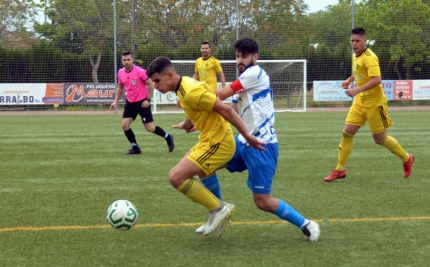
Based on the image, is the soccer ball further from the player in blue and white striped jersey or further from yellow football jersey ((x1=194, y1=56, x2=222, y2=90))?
yellow football jersey ((x1=194, y1=56, x2=222, y2=90))

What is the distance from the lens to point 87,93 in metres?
27.0

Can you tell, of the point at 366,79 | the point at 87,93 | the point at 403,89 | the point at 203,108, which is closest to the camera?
the point at 203,108

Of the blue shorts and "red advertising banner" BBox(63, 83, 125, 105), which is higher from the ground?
the blue shorts

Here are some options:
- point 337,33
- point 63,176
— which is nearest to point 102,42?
point 337,33

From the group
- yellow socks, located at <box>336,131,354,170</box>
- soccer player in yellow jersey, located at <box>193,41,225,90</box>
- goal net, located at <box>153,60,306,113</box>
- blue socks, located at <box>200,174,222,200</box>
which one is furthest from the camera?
goal net, located at <box>153,60,306,113</box>

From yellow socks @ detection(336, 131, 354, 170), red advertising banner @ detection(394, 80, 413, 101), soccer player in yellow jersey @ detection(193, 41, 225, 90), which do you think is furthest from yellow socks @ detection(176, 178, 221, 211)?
red advertising banner @ detection(394, 80, 413, 101)

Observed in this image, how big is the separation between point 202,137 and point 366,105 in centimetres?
367

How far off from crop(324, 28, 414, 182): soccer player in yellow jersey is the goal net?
58.7ft

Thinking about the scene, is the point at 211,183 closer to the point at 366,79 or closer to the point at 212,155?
the point at 212,155

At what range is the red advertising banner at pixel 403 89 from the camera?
28.4 meters

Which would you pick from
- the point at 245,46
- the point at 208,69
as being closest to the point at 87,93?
the point at 208,69

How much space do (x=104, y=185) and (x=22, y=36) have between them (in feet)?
73.5

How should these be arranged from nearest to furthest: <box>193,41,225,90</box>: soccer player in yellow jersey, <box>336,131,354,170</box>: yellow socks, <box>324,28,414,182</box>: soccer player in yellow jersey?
<box>324,28,414,182</box>: soccer player in yellow jersey, <box>336,131,354,170</box>: yellow socks, <box>193,41,225,90</box>: soccer player in yellow jersey

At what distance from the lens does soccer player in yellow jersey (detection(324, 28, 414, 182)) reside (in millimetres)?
7656
